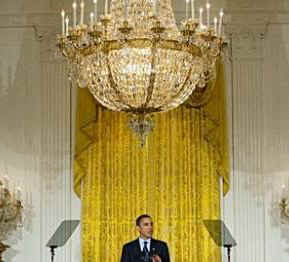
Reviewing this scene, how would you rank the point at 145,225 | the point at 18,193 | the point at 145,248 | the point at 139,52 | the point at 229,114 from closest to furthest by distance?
the point at 139,52 < the point at 145,225 < the point at 145,248 < the point at 18,193 < the point at 229,114

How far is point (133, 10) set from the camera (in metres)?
7.86

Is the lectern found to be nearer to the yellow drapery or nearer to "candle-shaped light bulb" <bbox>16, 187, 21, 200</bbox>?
the yellow drapery

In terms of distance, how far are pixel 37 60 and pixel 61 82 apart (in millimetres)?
493

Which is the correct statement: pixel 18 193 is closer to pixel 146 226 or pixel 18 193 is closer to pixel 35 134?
pixel 35 134

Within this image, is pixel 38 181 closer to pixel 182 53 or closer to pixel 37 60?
pixel 37 60

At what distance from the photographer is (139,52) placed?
7719 mm

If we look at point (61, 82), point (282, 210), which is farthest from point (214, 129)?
point (61, 82)

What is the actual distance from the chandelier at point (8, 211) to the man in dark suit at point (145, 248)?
2.29m

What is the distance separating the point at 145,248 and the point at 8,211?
99.2 inches

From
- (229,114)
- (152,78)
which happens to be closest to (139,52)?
(152,78)

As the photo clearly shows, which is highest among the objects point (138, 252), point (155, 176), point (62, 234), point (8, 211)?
point (155, 176)

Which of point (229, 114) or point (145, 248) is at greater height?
point (229, 114)

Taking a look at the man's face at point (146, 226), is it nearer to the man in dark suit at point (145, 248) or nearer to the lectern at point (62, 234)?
the man in dark suit at point (145, 248)

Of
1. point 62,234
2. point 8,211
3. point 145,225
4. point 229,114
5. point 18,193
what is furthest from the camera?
point 229,114
